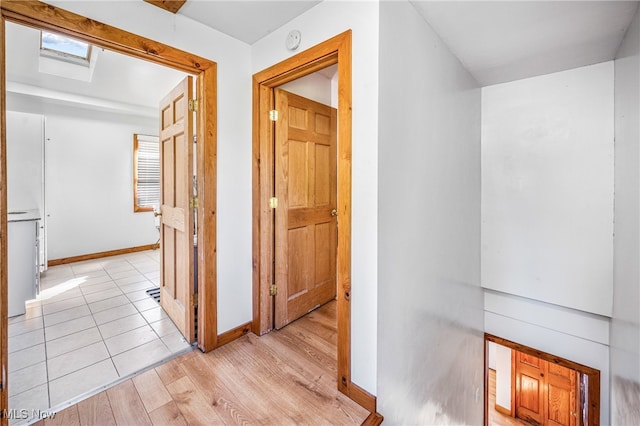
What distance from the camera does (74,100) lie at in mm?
4031

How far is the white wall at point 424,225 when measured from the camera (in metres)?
1.55

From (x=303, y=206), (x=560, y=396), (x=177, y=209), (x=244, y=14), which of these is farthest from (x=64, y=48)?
(x=560, y=396)

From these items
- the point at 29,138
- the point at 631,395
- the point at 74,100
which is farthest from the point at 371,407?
the point at 74,100

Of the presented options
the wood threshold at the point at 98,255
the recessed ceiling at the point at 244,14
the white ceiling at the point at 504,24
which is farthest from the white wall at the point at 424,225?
the wood threshold at the point at 98,255

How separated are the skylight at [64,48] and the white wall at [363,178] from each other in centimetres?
342

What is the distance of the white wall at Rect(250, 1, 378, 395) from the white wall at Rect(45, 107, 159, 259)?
4.68m

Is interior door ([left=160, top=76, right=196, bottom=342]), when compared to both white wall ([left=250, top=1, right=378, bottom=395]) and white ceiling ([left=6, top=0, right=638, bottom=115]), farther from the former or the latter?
white wall ([left=250, top=1, right=378, bottom=395])

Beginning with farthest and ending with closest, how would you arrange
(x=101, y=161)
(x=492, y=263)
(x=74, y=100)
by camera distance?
1. (x=101, y=161)
2. (x=74, y=100)
3. (x=492, y=263)

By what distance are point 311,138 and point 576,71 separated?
7.92ft

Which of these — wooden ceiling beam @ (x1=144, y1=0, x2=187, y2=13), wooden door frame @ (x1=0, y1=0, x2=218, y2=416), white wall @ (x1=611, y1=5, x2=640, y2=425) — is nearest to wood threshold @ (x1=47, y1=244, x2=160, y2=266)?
wooden door frame @ (x1=0, y1=0, x2=218, y2=416)

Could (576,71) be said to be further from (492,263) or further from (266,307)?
(266,307)

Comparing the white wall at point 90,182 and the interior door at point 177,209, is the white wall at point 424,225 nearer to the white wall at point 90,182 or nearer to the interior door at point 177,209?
the interior door at point 177,209

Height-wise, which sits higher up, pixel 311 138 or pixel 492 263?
pixel 311 138

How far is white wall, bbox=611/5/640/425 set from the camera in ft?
5.71
